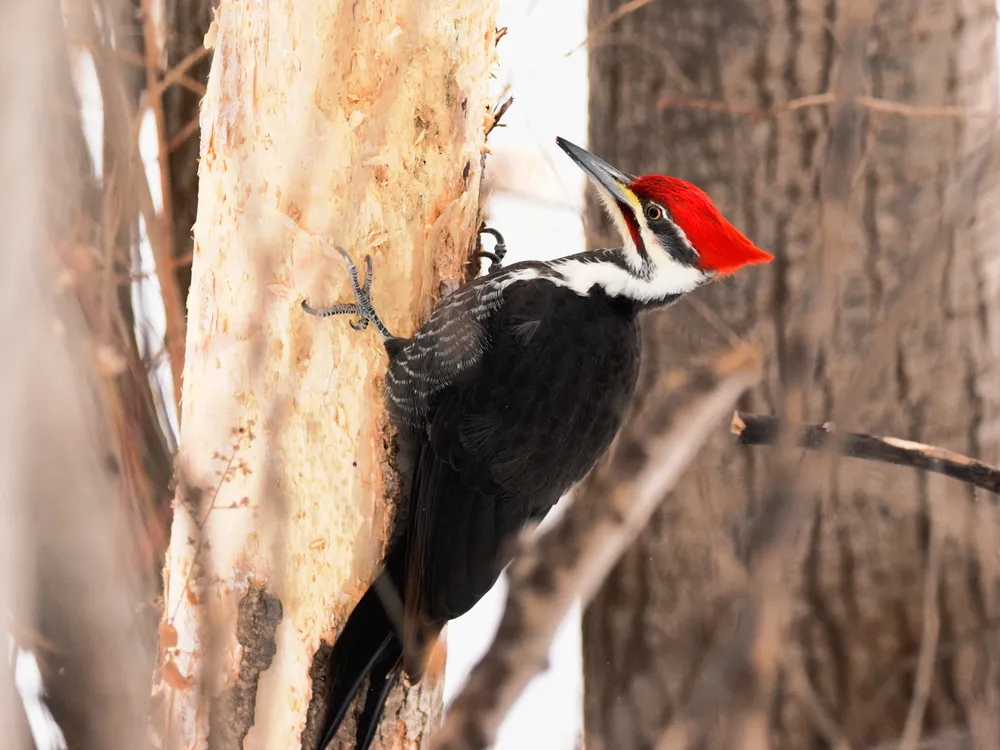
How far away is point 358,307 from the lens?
65.5 inches

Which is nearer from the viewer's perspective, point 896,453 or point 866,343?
point 896,453

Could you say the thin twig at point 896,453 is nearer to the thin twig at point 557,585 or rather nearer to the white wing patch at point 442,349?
the thin twig at point 557,585

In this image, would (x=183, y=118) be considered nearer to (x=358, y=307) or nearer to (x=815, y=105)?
(x=358, y=307)

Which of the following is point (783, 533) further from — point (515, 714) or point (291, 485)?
point (515, 714)

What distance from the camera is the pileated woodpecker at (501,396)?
1.63m

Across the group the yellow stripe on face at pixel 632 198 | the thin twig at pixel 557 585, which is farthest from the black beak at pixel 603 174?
the thin twig at pixel 557 585

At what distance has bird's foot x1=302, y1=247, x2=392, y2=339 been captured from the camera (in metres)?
1.63

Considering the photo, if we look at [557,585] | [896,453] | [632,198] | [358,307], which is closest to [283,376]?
[358,307]

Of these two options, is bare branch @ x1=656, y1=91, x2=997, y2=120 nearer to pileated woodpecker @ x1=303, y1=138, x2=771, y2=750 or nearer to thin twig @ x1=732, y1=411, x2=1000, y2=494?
pileated woodpecker @ x1=303, y1=138, x2=771, y2=750

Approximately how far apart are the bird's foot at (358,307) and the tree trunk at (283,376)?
0.7 inches

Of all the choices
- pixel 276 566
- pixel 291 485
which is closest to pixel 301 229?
pixel 291 485

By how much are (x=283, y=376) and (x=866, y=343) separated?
136 cm

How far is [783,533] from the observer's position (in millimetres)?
1063

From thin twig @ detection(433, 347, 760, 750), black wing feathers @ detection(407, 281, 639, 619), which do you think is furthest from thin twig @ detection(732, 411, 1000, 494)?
black wing feathers @ detection(407, 281, 639, 619)
